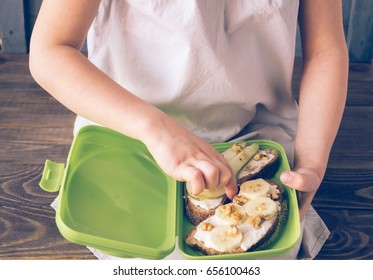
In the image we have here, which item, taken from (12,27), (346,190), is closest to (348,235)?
(346,190)

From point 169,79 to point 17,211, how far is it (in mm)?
453

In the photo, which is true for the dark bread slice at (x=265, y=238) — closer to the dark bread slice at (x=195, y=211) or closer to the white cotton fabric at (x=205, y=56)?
the dark bread slice at (x=195, y=211)

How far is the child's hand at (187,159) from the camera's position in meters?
0.69

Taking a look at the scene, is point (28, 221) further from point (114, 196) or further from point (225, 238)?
point (225, 238)

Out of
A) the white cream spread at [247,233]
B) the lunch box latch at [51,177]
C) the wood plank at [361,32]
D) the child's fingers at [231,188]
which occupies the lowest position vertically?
the wood plank at [361,32]

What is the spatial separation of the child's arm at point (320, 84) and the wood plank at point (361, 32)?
2.32ft

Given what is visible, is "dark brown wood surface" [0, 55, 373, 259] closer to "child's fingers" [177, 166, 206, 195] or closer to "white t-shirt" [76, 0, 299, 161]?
"white t-shirt" [76, 0, 299, 161]

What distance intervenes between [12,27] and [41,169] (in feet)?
1.87

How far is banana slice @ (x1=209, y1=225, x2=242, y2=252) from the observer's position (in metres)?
0.72

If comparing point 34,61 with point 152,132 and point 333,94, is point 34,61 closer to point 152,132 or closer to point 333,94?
point 152,132

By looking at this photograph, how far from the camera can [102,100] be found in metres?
0.78

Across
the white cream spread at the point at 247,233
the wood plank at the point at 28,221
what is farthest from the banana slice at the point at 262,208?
the wood plank at the point at 28,221

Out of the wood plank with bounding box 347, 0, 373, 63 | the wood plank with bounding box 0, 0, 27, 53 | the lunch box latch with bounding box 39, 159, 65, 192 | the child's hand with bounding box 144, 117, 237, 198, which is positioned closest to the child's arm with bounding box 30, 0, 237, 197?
the child's hand with bounding box 144, 117, 237, 198

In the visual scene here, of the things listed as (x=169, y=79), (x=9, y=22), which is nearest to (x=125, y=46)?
(x=169, y=79)
